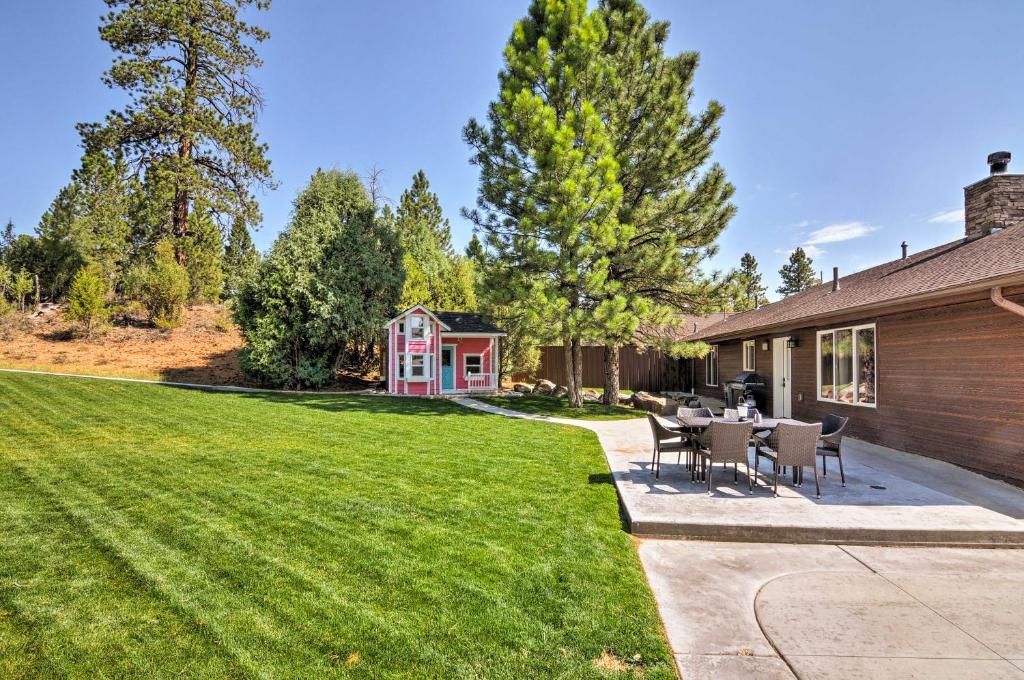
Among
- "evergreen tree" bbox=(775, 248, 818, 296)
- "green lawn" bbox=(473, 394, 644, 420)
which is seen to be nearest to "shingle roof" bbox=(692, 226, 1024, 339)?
"green lawn" bbox=(473, 394, 644, 420)

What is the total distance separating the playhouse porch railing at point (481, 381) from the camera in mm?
19766

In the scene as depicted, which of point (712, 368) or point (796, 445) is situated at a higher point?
point (712, 368)

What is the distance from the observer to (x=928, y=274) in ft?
26.0

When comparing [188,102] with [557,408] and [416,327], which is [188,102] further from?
[557,408]

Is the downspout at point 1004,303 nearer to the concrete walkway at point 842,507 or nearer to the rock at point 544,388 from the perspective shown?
the concrete walkway at point 842,507

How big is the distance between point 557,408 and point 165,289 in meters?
19.0

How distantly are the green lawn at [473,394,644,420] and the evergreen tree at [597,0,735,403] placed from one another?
6.50ft

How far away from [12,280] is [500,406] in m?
28.2

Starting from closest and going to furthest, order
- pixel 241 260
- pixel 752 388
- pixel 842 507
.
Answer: pixel 842 507, pixel 752 388, pixel 241 260

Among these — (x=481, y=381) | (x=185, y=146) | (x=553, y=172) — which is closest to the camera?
(x=553, y=172)

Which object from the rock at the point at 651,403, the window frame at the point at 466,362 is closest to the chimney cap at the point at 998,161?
the rock at the point at 651,403

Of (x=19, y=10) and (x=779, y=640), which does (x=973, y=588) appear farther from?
(x=19, y=10)

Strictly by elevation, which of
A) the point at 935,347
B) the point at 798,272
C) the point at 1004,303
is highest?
the point at 798,272

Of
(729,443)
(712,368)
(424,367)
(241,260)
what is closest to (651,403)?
(712,368)
